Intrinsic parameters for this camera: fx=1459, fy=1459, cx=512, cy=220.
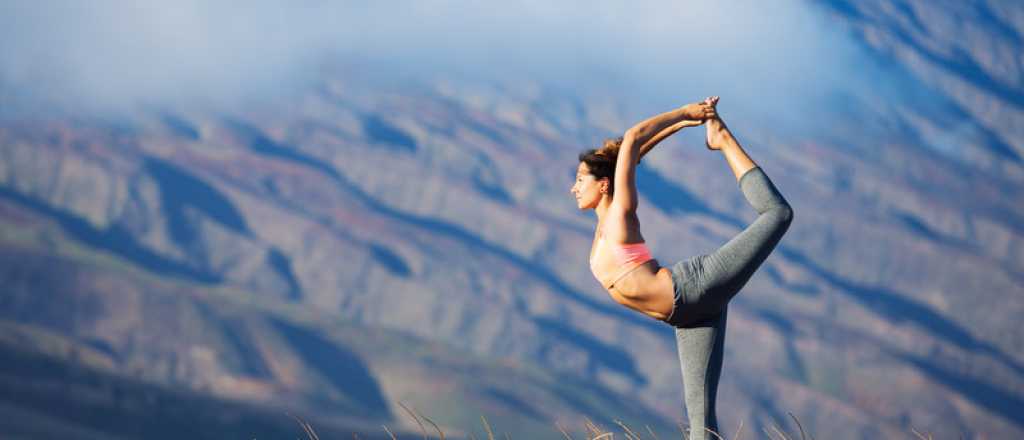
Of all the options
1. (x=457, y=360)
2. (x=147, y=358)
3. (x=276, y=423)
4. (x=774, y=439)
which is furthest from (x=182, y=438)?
(x=774, y=439)

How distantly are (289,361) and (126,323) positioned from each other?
21.3 meters

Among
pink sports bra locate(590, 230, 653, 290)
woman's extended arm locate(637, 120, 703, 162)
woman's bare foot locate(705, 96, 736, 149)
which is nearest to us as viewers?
pink sports bra locate(590, 230, 653, 290)

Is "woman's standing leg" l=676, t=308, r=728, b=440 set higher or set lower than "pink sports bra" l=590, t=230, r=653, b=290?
lower

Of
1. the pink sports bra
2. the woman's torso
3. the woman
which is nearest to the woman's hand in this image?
the woman

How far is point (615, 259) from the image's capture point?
6137 millimetres

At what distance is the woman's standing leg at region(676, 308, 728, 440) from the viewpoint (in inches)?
241

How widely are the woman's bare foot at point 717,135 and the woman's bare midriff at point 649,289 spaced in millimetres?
731

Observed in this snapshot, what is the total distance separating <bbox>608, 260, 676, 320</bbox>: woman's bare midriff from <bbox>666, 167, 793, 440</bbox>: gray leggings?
0.03 meters

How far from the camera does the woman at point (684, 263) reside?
5930 millimetres

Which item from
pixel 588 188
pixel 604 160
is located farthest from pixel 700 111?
pixel 588 188

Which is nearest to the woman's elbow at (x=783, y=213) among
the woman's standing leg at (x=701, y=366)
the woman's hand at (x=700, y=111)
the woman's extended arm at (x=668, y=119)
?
the woman's standing leg at (x=701, y=366)

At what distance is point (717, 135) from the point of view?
6.59 meters

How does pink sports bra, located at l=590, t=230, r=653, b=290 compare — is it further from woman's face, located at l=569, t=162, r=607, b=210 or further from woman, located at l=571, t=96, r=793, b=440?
woman's face, located at l=569, t=162, r=607, b=210

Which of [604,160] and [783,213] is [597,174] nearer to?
[604,160]
